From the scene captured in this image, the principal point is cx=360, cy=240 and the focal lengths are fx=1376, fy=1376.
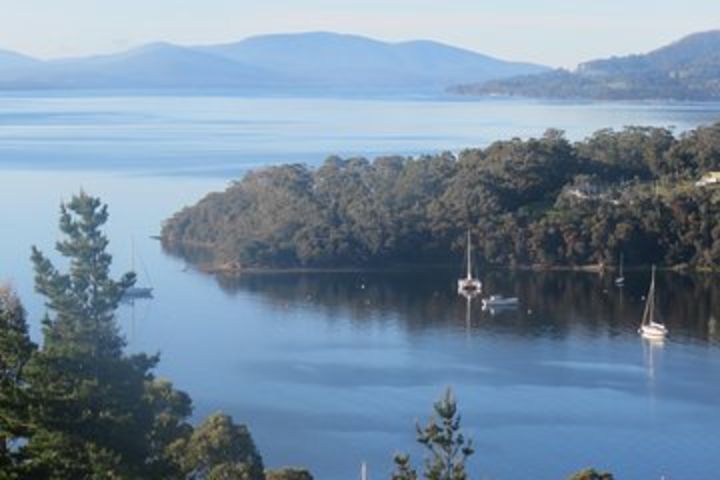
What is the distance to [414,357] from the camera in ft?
56.8

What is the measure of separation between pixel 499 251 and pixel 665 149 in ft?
20.5

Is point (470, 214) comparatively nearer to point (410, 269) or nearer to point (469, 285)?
point (410, 269)

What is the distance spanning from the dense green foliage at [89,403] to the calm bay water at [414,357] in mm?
2971

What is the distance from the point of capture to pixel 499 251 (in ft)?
81.0

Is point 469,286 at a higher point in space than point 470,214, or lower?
lower

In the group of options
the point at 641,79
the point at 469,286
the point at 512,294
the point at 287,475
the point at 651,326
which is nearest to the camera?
the point at 287,475

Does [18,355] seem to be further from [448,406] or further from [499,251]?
[499,251]

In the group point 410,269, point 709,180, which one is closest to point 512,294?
point 410,269

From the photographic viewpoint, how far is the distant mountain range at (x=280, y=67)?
5413 inches

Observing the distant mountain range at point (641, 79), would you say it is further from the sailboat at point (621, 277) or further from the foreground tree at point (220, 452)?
the foreground tree at point (220, 452)

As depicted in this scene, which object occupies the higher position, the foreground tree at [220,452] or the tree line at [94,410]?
the tree line at [94,410]

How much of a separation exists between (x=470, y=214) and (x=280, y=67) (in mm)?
138428

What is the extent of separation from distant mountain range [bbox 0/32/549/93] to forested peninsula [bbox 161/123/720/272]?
319ft

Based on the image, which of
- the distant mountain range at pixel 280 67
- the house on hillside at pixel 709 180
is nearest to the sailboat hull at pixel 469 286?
the house on hillside at pixel 709 180
